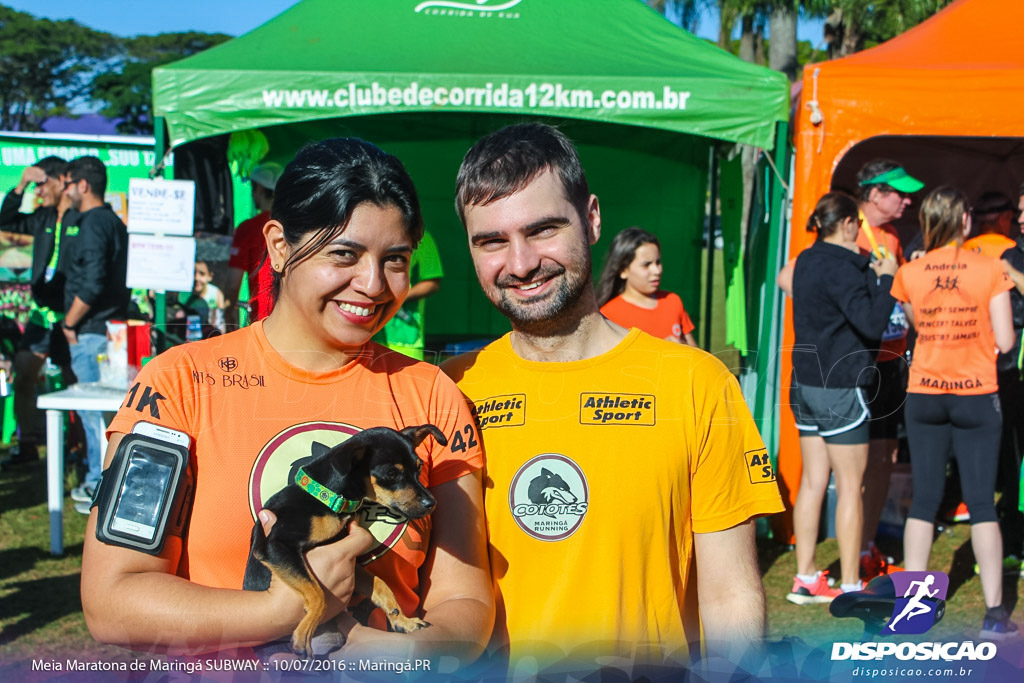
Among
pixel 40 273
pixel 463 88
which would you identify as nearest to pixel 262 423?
pixel 463 88

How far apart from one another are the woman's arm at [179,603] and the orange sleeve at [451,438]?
0.23 m

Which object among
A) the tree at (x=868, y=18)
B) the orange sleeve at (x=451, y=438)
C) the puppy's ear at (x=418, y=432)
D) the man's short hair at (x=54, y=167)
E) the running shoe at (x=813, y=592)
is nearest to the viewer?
the puppy's ear at (x=418, y=432)

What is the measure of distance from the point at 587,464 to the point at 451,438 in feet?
0.88

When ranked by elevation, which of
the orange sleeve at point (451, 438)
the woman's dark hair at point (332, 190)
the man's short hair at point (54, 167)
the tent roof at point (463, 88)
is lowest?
the orange sleeve at point (451, 438)

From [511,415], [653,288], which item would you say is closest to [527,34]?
[653,288]

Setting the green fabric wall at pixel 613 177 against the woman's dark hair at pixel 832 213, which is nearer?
the woman's dark hair at pixel 832 213

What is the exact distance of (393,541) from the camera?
4.42ft

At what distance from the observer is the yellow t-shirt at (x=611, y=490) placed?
1.49 meters

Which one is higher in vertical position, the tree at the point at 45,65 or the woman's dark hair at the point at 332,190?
the tree at the point at 45,65

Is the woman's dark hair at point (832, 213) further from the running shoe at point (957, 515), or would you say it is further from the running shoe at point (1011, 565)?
the running shoe at point (957, 515)

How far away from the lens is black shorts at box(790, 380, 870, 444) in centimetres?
423

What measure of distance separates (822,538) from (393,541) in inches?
187

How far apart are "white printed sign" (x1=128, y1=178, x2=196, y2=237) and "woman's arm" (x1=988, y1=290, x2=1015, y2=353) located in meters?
4.23

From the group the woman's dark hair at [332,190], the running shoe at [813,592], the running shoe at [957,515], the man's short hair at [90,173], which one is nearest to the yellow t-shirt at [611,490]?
the woman's dark hair at [332,190]
